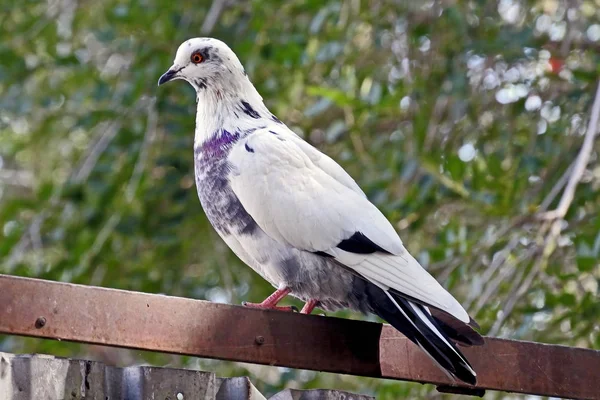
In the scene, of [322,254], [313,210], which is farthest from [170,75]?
[322,254]

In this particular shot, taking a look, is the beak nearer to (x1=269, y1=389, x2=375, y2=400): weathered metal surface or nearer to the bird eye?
the bird eye

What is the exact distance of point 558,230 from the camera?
3.59 meters

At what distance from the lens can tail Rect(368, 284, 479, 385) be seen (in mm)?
2252

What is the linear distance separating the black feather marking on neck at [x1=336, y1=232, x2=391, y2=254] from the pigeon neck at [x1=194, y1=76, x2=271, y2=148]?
53 centimetres

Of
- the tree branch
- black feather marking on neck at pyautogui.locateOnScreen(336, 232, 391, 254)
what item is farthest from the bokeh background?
black feather marking on neck at pyautogui.locateOnScreen(336, 232, 391, 254)

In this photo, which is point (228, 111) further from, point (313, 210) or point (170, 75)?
point (313, 210)

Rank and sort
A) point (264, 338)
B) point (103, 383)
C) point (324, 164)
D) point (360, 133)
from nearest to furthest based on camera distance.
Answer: point (103, 383), point (264, 338), point (324, 164), point (360, 133)

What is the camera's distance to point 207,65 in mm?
3309

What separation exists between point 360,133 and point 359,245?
2041 mm

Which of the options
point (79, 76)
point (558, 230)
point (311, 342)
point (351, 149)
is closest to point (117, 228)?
point (79, 76)

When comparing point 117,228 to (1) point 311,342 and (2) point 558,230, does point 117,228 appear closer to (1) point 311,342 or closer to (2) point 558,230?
(2) point 558,230

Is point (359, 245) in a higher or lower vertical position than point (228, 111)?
lower

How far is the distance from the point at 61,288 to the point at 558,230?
2158 millimetres

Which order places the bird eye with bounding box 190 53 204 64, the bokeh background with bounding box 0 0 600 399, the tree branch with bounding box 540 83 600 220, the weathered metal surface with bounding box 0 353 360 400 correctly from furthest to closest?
the bokeh background with bounding box 0 0 600 399 → the tree branch with bounding box 540 83 600 220 → the bird eye with bounding box 190 53 204 64 → the weathered metal surface with bounding box 0 353 360 400
